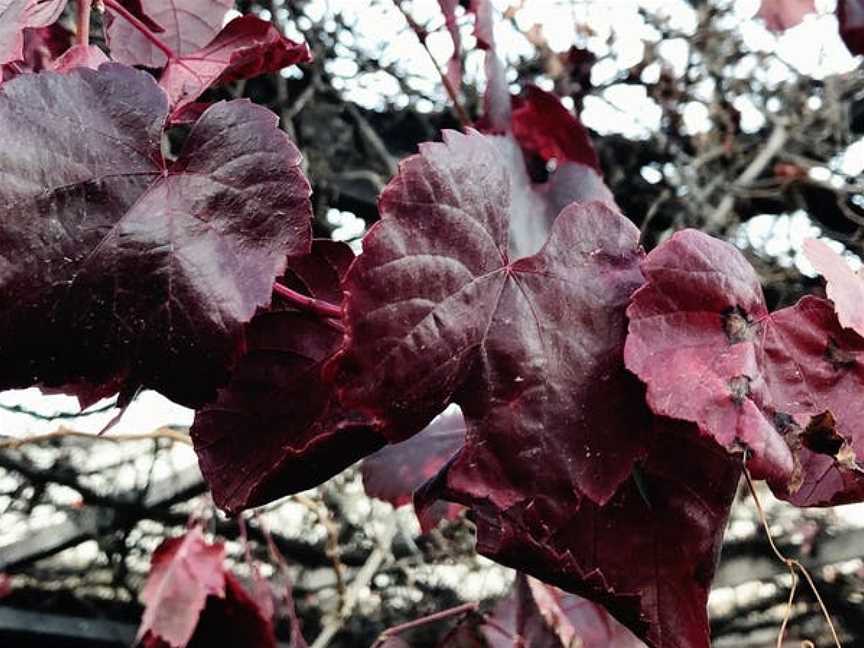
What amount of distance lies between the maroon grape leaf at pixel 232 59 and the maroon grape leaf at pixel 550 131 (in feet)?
1.27

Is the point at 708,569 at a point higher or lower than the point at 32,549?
higher

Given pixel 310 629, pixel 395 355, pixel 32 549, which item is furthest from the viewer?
pixel 310 629

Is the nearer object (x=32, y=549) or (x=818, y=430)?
(x=818, y=430)

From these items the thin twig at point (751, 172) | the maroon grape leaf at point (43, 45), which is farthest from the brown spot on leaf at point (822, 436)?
the thin twig at point (751, 172)

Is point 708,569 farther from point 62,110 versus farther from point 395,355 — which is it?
point 62,110

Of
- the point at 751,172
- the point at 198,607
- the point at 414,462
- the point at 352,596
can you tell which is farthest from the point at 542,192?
the point at 751,172

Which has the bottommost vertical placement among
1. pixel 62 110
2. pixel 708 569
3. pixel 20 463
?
pixel 20 463

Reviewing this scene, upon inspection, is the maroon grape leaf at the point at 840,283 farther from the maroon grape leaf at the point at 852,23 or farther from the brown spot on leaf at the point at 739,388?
the maroon grape leaf at the point at 852,23

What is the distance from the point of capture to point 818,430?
398 mm

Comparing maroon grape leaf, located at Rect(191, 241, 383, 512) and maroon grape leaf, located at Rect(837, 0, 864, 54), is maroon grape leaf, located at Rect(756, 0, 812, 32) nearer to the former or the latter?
maroon grape leaf, located at Rect(837, 0, 864, 54)

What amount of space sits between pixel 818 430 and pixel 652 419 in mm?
65

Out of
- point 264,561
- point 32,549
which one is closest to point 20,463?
point 32,549

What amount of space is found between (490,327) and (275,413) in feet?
0.31

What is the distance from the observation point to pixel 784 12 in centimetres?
134
